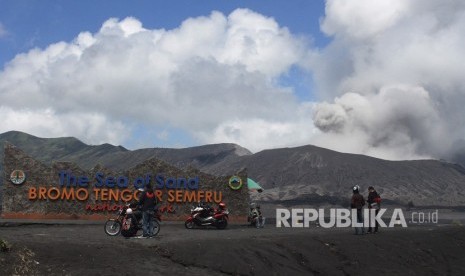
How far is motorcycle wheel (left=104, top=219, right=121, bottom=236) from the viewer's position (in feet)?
71.8

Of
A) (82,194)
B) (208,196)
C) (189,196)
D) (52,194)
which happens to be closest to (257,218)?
(208,196)

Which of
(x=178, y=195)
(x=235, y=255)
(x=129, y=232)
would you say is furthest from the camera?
(x=178, y=195)

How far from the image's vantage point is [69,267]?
14445mm

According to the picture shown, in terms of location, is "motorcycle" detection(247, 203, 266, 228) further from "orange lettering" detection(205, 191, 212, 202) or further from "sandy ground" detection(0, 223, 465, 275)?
"sandy ground" detection(0, 223, 465, 275)

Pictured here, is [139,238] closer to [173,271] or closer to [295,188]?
[173,271]

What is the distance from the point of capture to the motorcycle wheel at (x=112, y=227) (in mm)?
21891

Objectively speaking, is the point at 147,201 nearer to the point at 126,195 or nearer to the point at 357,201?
the point at 357,201

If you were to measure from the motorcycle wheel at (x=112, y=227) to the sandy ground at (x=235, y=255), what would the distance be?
89 centimetres

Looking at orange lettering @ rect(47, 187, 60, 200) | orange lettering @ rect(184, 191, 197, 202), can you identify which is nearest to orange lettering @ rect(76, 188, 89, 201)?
orange lettering @ rect(47, 187, 60, 200)

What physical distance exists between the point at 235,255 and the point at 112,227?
5.95m

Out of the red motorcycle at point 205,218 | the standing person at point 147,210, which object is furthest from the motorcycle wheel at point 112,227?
the red motorcycle at point 205,218

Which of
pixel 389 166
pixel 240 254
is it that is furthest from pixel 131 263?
pixel 389 166

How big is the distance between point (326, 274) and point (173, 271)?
5874 millimetres

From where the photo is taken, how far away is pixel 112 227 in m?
22.0
